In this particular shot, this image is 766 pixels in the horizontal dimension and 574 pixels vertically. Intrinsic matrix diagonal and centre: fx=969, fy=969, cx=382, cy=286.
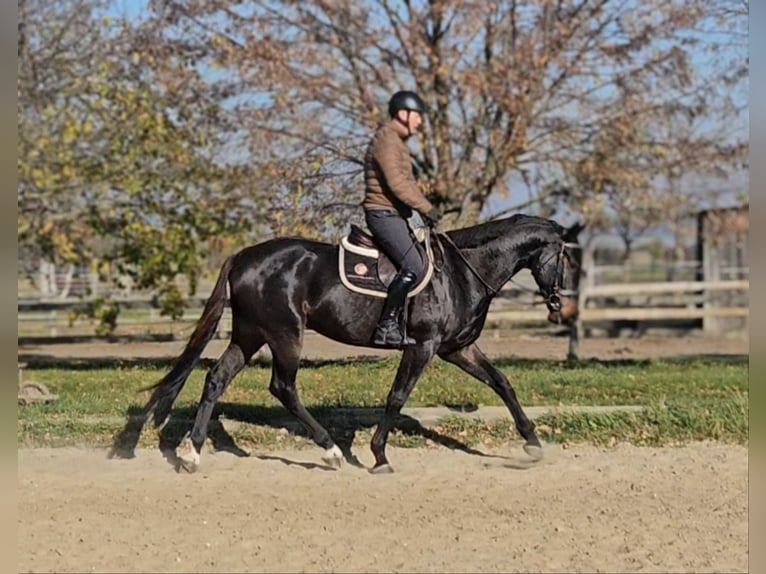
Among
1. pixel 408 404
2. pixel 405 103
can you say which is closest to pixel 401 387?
pixel 408 404

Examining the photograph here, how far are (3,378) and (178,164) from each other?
991 cm

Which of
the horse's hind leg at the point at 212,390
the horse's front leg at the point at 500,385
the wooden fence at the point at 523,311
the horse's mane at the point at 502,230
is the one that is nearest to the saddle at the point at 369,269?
the horse's mane at the point at 502,230

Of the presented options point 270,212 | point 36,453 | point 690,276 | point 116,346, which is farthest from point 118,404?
point 690,276

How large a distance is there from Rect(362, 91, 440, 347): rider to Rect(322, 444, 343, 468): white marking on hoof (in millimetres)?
922

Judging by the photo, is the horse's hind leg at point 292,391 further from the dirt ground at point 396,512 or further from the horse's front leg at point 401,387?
the horse's front leg at point 401,387

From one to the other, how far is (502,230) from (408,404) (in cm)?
237

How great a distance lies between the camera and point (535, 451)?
771cm

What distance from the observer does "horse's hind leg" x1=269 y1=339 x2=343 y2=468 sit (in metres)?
7.47

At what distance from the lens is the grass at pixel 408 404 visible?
8344 millimetres

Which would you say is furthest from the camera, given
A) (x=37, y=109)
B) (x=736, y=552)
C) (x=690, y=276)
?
(x=690, y=276)

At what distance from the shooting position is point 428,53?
490 inches

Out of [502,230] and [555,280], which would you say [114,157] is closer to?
[502,230]

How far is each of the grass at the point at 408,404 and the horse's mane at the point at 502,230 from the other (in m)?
1.77

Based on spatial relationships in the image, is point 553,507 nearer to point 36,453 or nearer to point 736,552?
point 736,552
